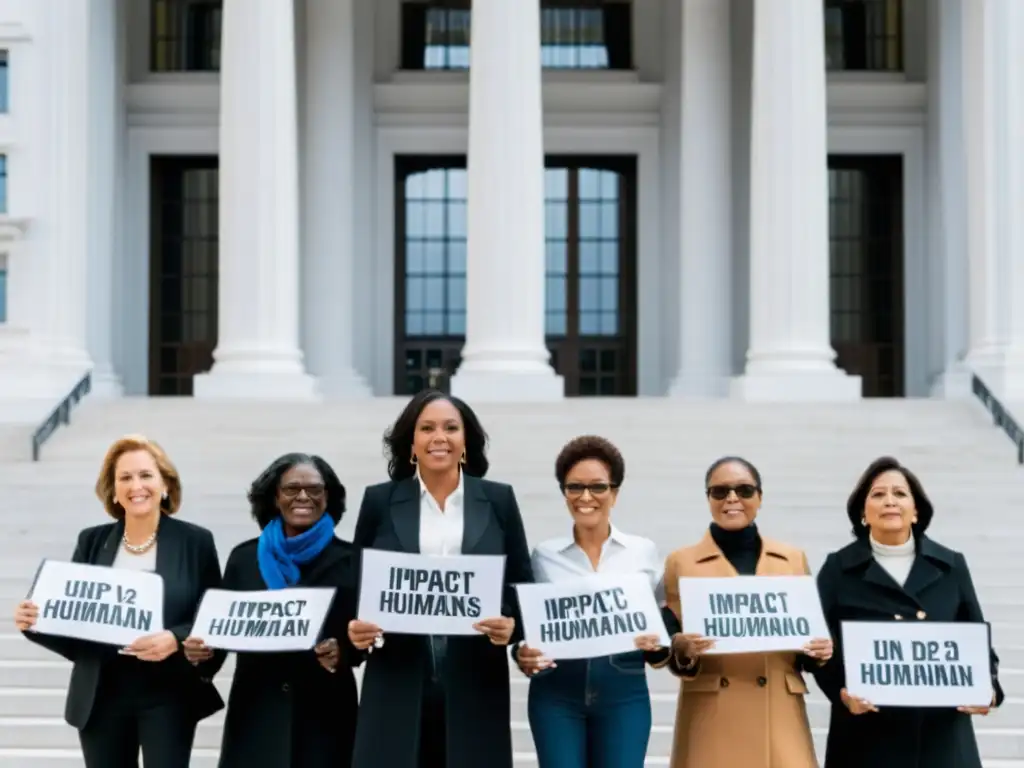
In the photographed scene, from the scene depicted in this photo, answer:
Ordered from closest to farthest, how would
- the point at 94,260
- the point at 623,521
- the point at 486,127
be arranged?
the point at 623,521
the point at 486,127
the point at 94,260

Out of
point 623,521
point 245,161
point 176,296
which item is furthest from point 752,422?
point 176,296

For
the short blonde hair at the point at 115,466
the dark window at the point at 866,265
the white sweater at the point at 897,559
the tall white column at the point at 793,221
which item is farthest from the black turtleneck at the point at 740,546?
the dark window at the point at 866,265

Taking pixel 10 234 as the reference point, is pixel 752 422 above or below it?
below

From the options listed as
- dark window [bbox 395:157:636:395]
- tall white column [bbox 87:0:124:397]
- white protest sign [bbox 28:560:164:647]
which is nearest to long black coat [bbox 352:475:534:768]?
white protest sign [bbox 28:560:164:647]

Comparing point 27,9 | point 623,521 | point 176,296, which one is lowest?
point 623,521

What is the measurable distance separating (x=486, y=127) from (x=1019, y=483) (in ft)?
38.0

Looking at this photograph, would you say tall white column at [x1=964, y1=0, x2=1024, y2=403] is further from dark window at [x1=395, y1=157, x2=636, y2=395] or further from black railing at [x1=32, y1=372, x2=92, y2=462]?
black railing at [x1=32, y1=372, x2=92, y2=462]

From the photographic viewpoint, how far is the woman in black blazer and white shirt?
782 centimetres

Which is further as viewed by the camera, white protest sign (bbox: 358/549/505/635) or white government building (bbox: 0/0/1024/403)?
white government building (bbox: 0/0/1024/403)

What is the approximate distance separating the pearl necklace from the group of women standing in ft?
0.05

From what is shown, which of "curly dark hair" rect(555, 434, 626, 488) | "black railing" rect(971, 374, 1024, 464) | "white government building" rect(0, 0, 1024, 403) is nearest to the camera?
"curly dark hair" rect(555, 434, 626, 488)

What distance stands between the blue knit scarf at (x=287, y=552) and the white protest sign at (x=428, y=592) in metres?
0.51

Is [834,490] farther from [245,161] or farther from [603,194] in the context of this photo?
[603,194]

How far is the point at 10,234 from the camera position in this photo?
1121 inches
